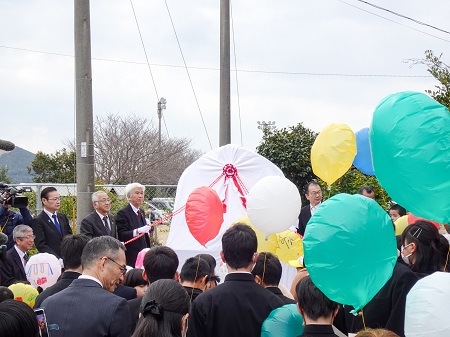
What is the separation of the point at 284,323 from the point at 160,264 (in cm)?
94

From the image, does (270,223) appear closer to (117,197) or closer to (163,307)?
(163,307)

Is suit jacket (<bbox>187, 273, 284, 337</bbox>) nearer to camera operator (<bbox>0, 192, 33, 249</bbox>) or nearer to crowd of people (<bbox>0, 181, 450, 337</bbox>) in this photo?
crowd of people (<bbox>0, 181, 450, 337</bbox>)

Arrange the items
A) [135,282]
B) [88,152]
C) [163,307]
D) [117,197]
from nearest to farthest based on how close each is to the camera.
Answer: [163,307], [135,282], [88,152], [117,197]

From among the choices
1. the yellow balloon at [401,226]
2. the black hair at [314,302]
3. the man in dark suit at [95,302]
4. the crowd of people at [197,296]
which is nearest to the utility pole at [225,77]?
the yellow balloon at [401,226]

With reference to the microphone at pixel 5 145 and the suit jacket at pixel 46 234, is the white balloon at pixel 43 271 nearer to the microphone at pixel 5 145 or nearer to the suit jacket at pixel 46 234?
the suit jacket at pixel 46 234

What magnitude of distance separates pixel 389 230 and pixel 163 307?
133 cm

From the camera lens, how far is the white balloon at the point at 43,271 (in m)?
5.44

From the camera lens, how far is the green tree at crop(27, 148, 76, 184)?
79.7ft

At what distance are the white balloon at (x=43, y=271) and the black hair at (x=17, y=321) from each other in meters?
3.10

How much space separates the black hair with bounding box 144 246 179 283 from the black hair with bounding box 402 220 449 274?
1.61 m

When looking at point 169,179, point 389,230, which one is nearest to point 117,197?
point 389,230

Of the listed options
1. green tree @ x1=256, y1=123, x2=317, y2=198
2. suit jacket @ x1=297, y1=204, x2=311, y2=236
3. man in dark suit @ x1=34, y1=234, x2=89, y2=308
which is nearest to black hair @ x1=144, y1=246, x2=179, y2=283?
man in dark suit @ x1=34, y1=234, x2=89, y2=308

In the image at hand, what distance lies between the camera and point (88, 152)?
7.93m

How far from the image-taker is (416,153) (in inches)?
123
